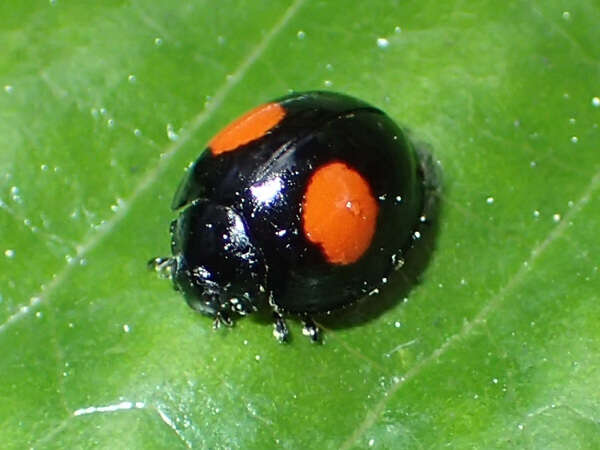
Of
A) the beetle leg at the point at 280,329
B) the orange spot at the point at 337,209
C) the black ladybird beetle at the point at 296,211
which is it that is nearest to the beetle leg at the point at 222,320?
the black ladybird beetle at the point at 296,211

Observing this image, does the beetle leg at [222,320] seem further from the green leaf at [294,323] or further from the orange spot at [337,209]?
the orange spot at [337,209]

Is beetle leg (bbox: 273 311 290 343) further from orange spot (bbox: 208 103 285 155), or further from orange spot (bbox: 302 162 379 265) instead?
orange spot (bbox: 208 103 285 155)

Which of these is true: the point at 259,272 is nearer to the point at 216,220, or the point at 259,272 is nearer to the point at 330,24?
the point at 216,220

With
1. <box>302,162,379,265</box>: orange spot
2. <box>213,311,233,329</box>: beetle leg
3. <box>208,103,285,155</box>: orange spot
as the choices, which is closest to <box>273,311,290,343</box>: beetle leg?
<box>213,311,233,329</box>: beetle leg

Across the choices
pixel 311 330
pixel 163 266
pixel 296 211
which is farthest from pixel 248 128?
pixel 311 330

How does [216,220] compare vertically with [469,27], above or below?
below

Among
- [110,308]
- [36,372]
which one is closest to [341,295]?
[110,308]
